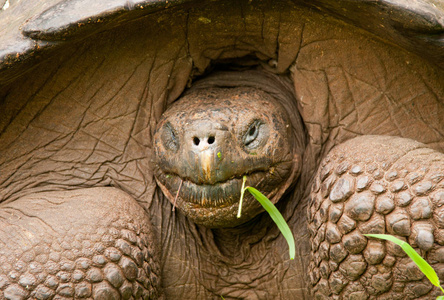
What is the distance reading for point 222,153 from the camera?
2529 millimetres

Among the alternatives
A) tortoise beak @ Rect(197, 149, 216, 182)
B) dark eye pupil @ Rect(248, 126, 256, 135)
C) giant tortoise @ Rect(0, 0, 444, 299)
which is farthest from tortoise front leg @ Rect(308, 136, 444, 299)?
tortoise beak @ Rect(197, 149, 216, 182)

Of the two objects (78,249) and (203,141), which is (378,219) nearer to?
(203,141)

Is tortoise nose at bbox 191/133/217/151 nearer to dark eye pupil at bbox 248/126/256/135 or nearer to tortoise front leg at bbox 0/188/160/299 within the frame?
dark eye pupil at bbox 248/126/256/135

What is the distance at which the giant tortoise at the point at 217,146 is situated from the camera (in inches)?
94.7

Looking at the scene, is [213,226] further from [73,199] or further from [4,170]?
[4,170]

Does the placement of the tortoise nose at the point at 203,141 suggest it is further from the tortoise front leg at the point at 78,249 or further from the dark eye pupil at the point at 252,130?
the tortoise front leg at the point at 78,249

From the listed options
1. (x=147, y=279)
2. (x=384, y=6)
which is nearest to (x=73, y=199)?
(x=147, y=279)

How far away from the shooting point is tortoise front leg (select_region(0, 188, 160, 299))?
2.51m

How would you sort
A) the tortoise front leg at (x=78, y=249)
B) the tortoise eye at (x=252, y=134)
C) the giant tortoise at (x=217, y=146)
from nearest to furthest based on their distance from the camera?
the giant tortoise at (x=217, y=146)
the tortoise front leg at (x=78, y=249)
the tortoise eye at (x=252, y=134)

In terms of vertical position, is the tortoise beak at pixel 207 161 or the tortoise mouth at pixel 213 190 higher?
the tortoise beak at pixel 207 161

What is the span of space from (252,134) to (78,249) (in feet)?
3.10

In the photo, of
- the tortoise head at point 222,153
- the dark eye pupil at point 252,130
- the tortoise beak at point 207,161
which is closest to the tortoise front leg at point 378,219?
the tortoise head at point 222,153

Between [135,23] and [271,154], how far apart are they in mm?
941

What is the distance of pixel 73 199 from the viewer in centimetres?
290
